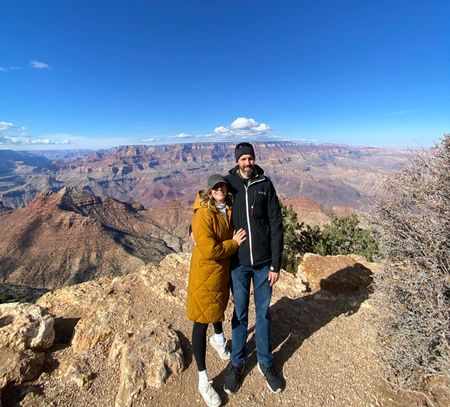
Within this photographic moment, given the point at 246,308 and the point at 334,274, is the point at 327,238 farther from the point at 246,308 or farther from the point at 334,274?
the point at 246,308

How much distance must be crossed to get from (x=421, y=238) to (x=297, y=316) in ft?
11.1

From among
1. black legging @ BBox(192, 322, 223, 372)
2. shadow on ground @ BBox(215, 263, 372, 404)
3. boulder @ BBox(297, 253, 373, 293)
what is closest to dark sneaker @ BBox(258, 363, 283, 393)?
shadow on ground @ BBox(215, 263, 372, 404)

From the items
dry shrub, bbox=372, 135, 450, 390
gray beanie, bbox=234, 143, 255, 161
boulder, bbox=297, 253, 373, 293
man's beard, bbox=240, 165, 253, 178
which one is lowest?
boulder, bbox=297, 253, 373, 293

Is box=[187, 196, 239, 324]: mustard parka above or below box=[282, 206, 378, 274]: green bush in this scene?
above

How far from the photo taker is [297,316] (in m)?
6.27

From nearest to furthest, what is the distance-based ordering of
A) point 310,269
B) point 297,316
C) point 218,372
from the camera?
point 218,372, point 297,316, point 310,269

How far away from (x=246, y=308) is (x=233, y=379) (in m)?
1.07

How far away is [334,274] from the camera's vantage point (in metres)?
8.39

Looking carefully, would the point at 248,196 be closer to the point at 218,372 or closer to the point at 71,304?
the point at 218,372

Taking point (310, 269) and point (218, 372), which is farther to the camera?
point (310, 269)

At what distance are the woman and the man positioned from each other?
0.59 ft

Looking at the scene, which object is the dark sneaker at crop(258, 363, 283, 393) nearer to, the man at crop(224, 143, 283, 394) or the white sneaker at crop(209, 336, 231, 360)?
the man at crop(224, 143, 283, 394)

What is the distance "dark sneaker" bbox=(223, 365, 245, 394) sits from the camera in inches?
158

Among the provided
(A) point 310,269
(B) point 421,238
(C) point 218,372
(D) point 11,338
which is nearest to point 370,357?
(B) point 421,238
